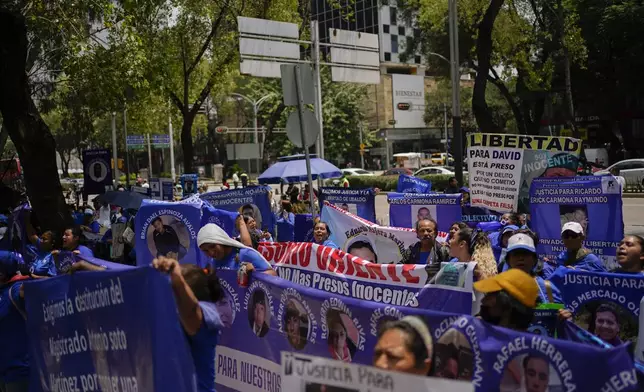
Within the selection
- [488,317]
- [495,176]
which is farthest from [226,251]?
[495,176]

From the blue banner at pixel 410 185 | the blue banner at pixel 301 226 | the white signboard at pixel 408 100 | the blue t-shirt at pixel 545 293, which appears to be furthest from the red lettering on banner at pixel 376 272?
the white signboard at pixel 408 100

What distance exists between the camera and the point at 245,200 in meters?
12.4

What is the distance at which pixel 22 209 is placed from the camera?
1120 centimetres

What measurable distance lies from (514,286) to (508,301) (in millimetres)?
79

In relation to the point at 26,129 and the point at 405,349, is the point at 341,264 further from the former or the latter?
the point at 26,129

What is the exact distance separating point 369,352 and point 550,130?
46.1 m

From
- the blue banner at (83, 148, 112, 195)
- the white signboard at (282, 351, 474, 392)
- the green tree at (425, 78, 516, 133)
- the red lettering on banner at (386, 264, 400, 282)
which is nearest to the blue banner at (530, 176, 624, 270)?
the red lettering on banner at (386, 264, 400, 282)

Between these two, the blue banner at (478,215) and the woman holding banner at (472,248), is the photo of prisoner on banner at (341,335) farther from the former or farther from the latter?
the blue banner at (478,215)

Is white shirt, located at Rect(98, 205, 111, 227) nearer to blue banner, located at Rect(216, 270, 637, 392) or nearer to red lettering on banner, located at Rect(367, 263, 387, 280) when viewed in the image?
blue banner, located at Rect(216, 270, 637, 392)

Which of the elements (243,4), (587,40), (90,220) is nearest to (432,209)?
(90,220)

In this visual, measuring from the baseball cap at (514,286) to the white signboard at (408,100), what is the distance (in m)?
69.5

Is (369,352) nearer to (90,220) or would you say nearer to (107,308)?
(107,308)

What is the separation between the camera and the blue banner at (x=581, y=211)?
28.1 ft

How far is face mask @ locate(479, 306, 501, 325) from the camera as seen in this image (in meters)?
3.81
